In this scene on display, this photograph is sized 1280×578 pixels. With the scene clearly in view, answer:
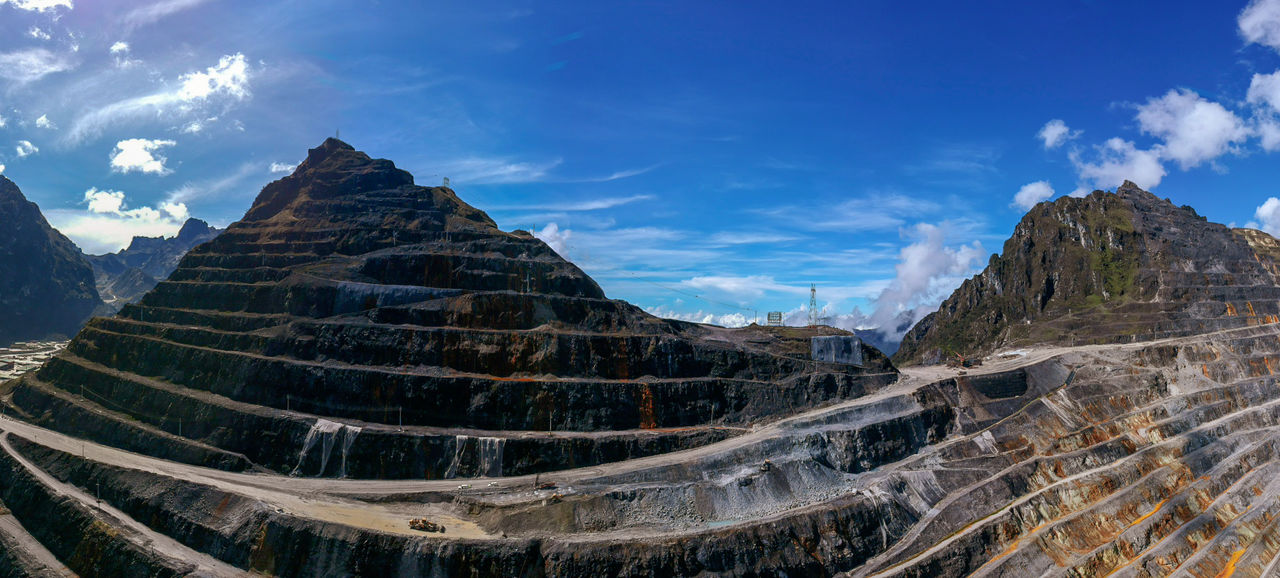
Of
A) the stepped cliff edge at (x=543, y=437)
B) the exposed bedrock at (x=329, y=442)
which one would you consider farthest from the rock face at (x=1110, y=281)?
the exposed bedrock at (x=329, y=442)

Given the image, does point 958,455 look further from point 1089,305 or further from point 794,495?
point 1089,305

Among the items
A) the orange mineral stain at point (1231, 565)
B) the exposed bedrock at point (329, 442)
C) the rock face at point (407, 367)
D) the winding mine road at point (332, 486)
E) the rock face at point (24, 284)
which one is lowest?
the orange mineral stain at point (1231, 565)

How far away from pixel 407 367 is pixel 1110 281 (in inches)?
5547

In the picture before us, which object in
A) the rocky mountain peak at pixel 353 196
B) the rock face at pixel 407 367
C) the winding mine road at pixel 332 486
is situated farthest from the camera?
the rocky mountain peak at pixel 353 196

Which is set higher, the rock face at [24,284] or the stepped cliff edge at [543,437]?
the rock face at [24,284]

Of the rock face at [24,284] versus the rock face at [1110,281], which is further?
the rock face at [24,284]

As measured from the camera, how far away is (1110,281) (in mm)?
134625

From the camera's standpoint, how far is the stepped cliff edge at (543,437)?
4575 cm

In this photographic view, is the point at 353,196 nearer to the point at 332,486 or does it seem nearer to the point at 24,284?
the point at 332,486

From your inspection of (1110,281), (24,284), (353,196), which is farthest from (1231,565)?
(24,284)

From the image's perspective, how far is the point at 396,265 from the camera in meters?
80.1

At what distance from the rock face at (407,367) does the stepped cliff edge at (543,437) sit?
0.96 ft

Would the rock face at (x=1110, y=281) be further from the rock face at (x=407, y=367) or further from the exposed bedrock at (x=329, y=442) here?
the exposed bedrock at (x=329, y=442)

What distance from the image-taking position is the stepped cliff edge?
4575 cm
